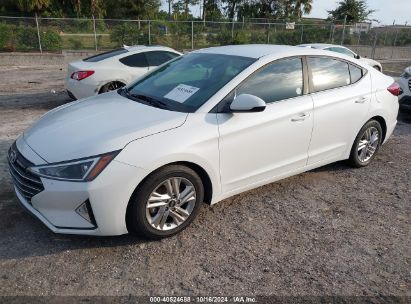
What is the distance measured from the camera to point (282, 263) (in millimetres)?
3100

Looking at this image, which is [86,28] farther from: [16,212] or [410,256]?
[410,256]

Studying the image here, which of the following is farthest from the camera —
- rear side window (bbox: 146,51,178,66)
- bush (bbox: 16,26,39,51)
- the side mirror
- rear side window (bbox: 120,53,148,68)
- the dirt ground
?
bush (bbox: 16,26,39,51)

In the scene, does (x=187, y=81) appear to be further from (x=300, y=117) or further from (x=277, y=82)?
(x=300, y=117)

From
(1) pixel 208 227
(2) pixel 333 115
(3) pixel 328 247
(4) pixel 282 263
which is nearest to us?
(4) pixel 282 263

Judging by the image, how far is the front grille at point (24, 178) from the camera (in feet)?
9.77

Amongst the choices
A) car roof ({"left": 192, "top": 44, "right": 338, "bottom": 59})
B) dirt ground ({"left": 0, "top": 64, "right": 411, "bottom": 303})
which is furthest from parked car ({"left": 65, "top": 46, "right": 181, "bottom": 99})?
car roof ({"left": 192, "top": 44, "right": 338, "bottom": 59})

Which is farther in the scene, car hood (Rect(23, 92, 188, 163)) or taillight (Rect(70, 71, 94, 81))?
taillight (Rect(70, 71, 94, 81))

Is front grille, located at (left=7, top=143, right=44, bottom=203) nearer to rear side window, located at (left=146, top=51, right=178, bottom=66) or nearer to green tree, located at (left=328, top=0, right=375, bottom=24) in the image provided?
rear side window, located at (left=146, top=51, right=178, bottom=66)

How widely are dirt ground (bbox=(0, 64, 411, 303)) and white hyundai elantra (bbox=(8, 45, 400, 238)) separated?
27 cm

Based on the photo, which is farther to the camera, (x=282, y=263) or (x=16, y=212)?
(x=16, y=212)

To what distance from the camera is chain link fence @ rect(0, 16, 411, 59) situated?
1812 centimetres

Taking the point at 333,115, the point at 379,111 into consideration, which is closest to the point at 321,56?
the point at 333,115

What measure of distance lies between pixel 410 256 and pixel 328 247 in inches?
26.7

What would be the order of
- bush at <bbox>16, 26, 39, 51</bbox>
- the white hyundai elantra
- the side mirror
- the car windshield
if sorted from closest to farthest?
the white hyundai elantra
the side mirror
the car windshield
bush at <bbox>16, 26, 39, 51</bbox>
